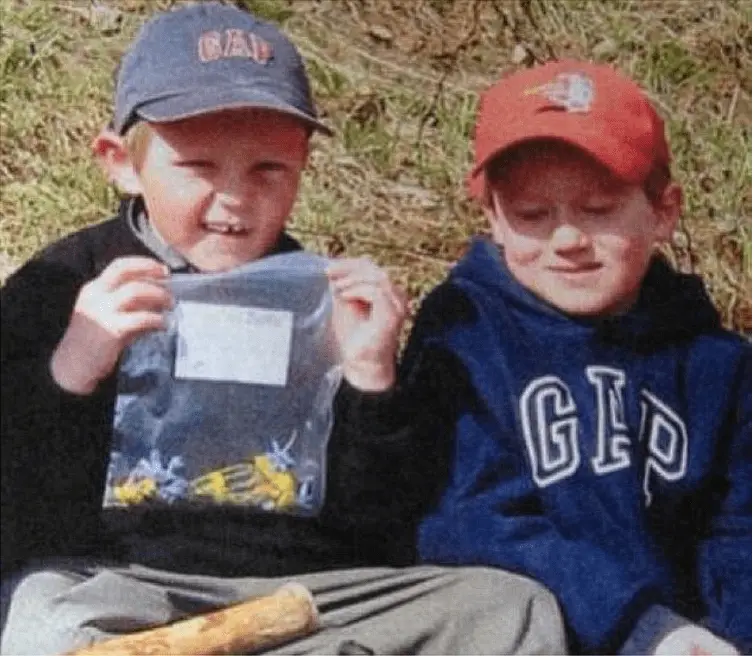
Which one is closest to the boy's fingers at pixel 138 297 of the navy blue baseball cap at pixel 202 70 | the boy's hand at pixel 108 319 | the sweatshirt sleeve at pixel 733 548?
the boy's hand at pixel 108 319

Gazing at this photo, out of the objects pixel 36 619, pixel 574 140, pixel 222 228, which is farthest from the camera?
pixel 574 140

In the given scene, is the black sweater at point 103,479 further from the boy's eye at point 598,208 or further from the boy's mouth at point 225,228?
the boy's eye at point 598,208

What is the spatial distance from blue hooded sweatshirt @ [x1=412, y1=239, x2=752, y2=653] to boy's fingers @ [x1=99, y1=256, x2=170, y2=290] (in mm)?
373

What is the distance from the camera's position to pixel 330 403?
9.13 ft

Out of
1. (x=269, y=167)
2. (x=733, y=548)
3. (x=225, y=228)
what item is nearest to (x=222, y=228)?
(x=225, y=228)

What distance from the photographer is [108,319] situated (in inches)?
107

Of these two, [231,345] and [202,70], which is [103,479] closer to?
[231,345]

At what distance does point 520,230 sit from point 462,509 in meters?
0.41

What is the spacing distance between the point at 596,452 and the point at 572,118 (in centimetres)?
48

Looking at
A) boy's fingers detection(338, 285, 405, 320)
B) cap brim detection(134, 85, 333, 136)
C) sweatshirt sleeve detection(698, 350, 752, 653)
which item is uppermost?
cap brim detection(134, 85, 333, 136)

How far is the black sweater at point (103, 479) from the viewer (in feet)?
8.84

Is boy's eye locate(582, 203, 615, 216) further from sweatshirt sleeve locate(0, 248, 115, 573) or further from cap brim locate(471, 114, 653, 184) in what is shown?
sweatshirt sleeve locate(0, 248, 115, 573)

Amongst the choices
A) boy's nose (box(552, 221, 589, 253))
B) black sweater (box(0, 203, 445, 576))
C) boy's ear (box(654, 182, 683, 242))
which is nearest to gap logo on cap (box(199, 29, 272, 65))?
black sweater (box(0, 203, 445, 576))

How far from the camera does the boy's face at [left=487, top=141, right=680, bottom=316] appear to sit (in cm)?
288
